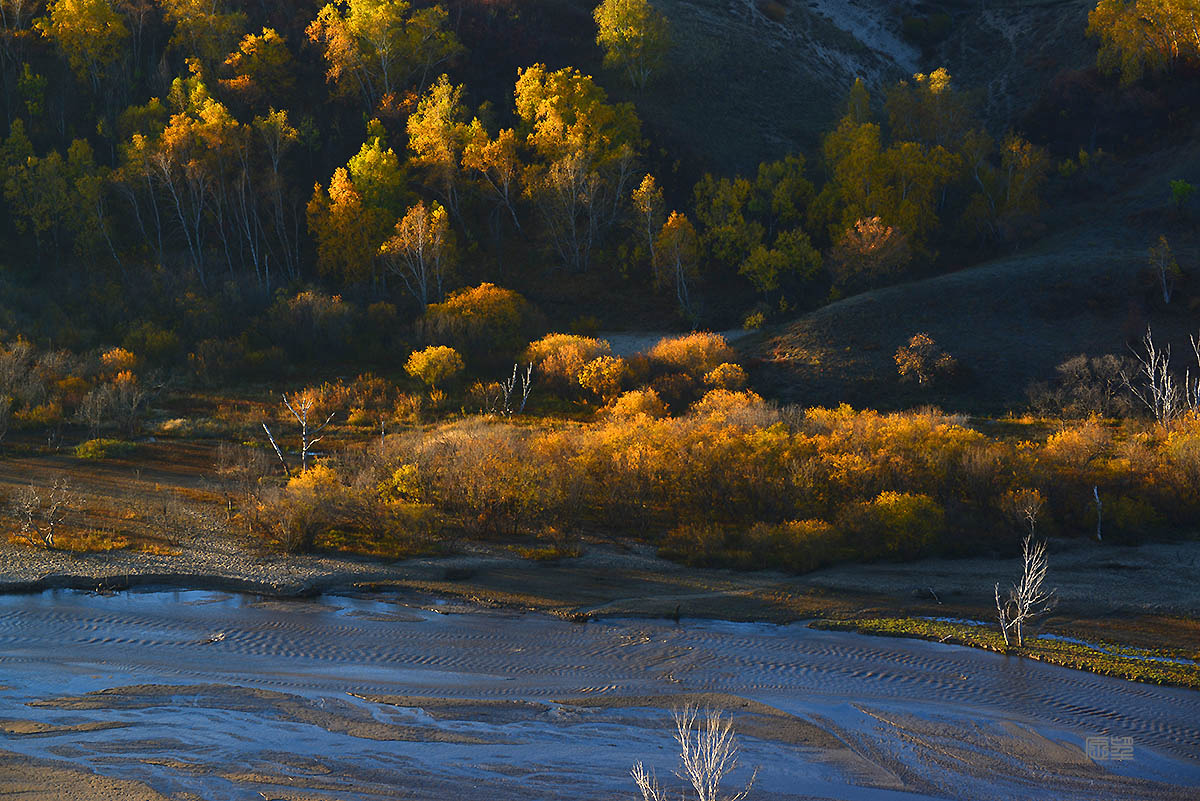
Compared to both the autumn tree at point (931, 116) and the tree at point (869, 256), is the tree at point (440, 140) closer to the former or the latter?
the tree at point (869, 256)

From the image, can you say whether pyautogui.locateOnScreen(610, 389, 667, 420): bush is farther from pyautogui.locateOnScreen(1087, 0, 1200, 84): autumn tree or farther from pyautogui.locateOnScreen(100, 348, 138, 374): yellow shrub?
pyautogui.locateOnScreen(1087, 0, 1200, 84): autumn tree

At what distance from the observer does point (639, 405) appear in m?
33.9

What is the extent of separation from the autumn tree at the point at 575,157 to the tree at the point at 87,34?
2744 cm

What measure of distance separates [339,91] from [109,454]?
3799cm

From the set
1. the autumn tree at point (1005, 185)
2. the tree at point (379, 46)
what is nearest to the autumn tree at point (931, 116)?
the autumn tree at point (1005, 185)

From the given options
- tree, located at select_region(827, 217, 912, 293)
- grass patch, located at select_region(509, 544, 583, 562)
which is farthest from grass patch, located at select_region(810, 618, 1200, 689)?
tree, located at select_region(827, 217, 912, 293)

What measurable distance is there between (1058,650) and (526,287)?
41325 mm

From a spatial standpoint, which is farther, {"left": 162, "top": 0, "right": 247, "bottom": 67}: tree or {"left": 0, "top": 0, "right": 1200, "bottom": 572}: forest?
{"left": 162, "top": 0, "right": 247, "bottom": 67}: tree

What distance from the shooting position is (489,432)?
29.4m

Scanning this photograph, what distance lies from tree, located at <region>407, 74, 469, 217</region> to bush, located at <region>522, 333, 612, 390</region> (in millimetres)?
17098

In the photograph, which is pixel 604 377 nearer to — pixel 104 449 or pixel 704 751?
pixel 104 449

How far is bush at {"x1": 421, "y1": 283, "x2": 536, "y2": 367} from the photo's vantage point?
44094 mm

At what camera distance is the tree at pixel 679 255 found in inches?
1938

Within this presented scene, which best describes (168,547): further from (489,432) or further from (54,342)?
(54,342)
